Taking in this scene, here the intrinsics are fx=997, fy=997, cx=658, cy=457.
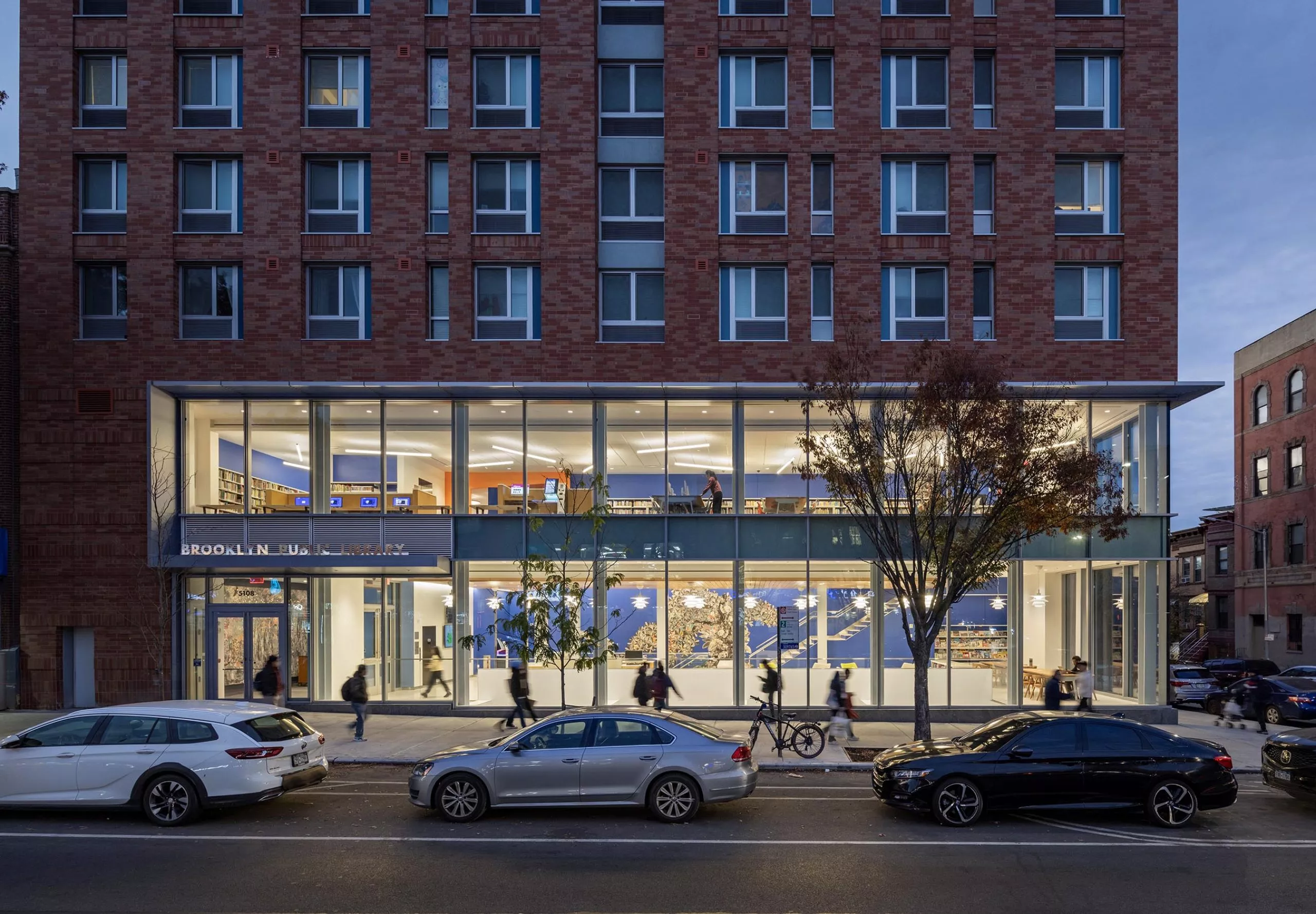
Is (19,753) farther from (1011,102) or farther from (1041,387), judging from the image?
(1011,102)

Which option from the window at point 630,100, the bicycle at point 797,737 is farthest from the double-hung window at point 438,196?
the bicycle at point 797,737

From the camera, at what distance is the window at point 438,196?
2330cm

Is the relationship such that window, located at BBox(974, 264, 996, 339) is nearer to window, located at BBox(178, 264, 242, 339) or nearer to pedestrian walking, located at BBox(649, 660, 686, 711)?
pedestrian walking, located at BBox(649, 660, 686, 711)

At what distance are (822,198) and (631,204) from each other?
14.7 feet

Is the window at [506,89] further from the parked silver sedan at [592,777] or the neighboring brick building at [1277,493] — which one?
the neighboring brick building at [1277,493]

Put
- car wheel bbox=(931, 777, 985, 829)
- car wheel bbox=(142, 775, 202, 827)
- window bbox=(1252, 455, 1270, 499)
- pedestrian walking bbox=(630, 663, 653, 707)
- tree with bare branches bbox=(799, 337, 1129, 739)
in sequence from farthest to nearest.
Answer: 1. window bbox=(1252, 455, 1270, 499)
2. pedestrian walking bbox=(630, 663, 653, 707)
3. tree with bare branches bbox=(799, 337, 1129, 739)
4. car wheel bbox=(931, 777, 985, 829)
5. car wheel bbox=(142, 775, 202, 827)

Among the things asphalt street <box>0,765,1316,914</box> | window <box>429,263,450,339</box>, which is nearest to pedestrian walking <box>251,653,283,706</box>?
asphalt street <box>0,765,1316,914</box>

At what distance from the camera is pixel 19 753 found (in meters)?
12.7

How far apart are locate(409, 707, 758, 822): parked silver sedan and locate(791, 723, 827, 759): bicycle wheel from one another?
4801mm

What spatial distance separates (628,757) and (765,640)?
10.5 m

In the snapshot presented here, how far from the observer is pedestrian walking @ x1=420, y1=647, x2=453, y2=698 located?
74.0 ft

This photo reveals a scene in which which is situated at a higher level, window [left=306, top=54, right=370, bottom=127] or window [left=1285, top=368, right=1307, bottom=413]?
window [left=306, top=54, right=370, bottom=127]

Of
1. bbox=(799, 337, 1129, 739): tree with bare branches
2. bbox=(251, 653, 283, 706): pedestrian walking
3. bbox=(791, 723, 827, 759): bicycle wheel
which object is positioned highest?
bbox=(799, 337, 1129, 739): tree with bare branches

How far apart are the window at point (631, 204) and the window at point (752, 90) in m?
2.15
